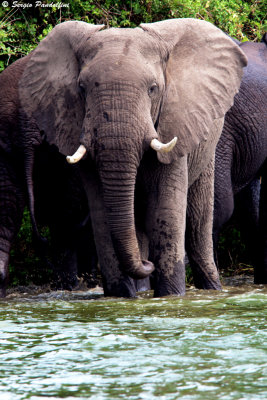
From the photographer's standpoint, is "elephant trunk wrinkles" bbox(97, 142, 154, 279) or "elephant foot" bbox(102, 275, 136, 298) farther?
"elephant foot" bbox(102, 275, 136, 298)

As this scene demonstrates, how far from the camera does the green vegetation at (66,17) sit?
308 inches

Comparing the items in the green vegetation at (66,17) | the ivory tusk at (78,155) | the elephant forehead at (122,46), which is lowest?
the ivory tusk at (78,155)

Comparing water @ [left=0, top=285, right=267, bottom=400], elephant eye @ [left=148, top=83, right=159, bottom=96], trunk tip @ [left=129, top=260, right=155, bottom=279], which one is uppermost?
elephant eye @ [left=148, top=83, right=159, bottom=96]

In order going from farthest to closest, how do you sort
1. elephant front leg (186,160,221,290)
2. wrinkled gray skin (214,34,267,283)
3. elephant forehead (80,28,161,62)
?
wrinkled gray skin (214,34,267,283)
elephant front leg (186,160,221,290)
elephant forehead (80,28,161,62)

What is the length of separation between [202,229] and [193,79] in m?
1.26

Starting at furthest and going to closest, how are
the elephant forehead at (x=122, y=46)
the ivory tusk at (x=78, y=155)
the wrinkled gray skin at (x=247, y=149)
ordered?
the wrinkled gray skin at (x=247, y=149) → the elephant forehead at (x=122, y=46) → the ivory tusk at (x=78, y=155)

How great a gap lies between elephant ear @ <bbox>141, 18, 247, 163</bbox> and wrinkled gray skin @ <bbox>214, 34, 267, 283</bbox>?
141cm

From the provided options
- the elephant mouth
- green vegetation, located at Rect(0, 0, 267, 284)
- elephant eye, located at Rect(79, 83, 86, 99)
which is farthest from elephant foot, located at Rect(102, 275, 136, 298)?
green vegetation, located at Rect(0, 0, 267, 284)

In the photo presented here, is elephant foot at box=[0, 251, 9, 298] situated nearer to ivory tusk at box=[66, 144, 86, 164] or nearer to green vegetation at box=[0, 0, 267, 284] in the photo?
green vegetation at box=[0, 0, 267, 284]

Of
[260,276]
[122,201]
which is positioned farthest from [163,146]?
[260,276]

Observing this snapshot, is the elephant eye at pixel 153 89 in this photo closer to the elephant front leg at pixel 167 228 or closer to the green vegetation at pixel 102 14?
the elephant front leg at pixel 167 228

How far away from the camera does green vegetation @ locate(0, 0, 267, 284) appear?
25.7 ft

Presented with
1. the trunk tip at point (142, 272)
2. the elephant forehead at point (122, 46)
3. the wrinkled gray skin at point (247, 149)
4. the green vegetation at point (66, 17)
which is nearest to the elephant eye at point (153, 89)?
the elephant forehead at point (122, 46)

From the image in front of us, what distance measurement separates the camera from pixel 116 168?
5000mm
